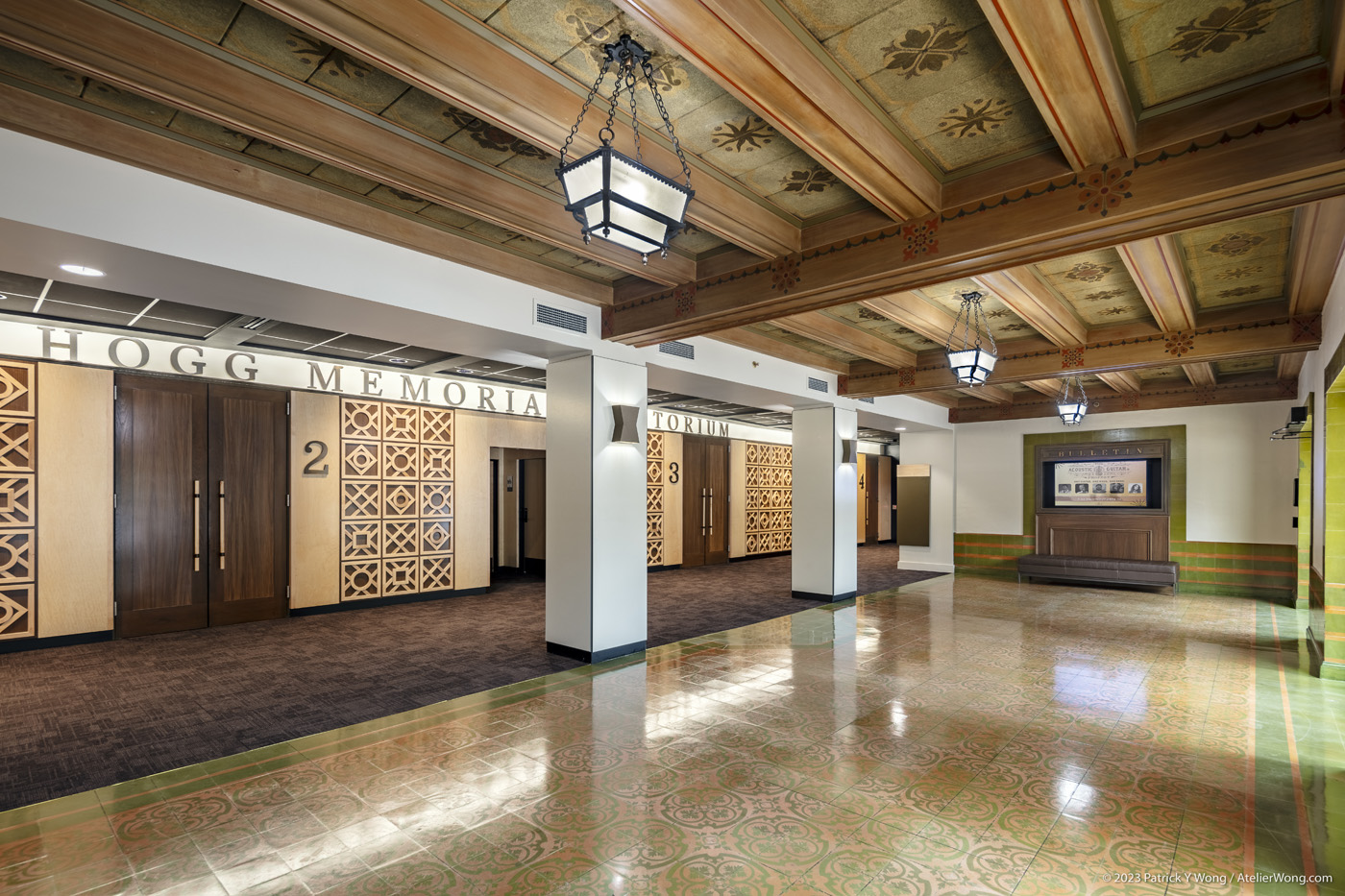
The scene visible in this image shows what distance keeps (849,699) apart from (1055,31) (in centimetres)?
431

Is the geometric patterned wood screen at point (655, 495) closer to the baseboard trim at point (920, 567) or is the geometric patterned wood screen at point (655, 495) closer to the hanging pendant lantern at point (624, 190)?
the baseboard trim at point (920, 567)

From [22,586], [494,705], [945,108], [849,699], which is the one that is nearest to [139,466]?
[22,586]

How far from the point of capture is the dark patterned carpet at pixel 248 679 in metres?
4.02

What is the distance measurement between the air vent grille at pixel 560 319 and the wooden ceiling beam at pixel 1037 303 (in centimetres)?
324

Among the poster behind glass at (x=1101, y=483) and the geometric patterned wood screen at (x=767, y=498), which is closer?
the poster behind glass at (x=1101, y=483)

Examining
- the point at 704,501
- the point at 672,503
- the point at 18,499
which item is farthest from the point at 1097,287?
the point at 18,499

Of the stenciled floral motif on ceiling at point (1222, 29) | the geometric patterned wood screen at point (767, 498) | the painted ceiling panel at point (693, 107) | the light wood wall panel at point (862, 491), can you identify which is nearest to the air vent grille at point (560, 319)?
the painted ceiling panel at point (693, 107)

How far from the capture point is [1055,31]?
2.47 m

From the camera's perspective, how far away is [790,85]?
277 cm

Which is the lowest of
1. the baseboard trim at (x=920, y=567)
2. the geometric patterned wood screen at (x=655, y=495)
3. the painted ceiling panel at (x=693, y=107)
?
the baseboard trim at (x=920, y=567)

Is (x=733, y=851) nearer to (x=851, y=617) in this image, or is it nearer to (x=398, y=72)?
(x=398, y=72)

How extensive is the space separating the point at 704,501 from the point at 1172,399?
830 centimetres

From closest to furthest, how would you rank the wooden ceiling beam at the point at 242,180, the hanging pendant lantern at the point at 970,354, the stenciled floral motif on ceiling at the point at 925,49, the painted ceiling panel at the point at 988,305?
the stenciled floral motif on ceiling at the point at 925,49, the wooden ceiling beam at the point at 242,180, the painted ceiling panel at the point at 988,305, the hanging pendant lantern at the point at 970,354

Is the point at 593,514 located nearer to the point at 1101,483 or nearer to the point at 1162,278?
the point at 1162,278
